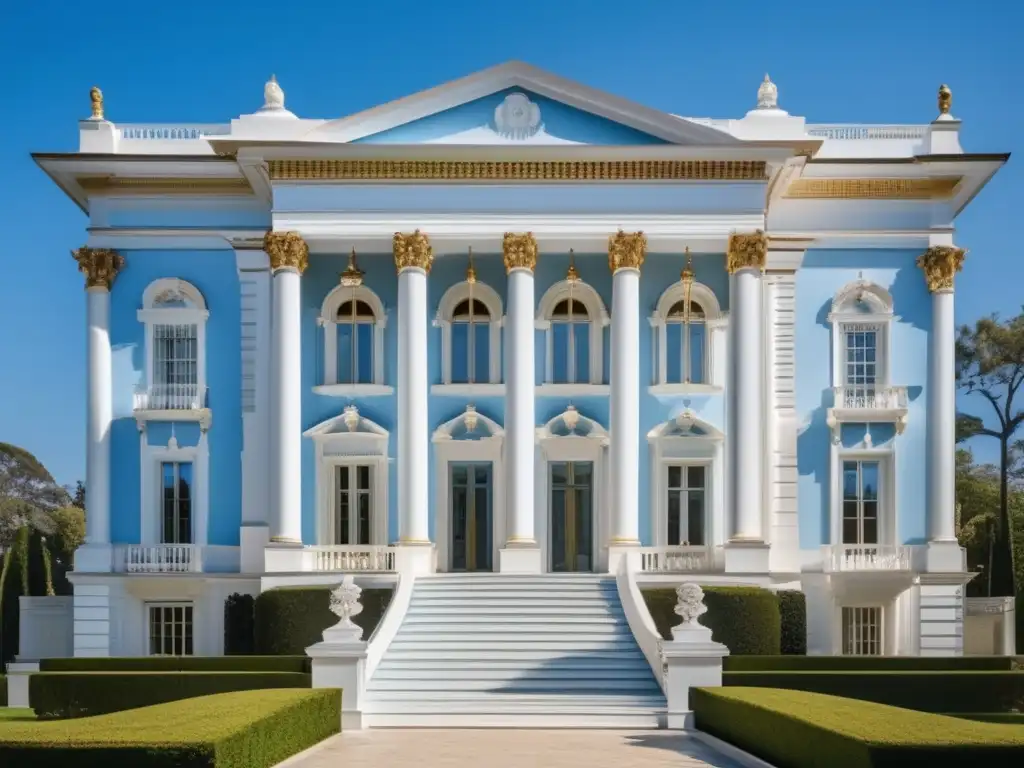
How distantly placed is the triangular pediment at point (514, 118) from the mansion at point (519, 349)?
7cm

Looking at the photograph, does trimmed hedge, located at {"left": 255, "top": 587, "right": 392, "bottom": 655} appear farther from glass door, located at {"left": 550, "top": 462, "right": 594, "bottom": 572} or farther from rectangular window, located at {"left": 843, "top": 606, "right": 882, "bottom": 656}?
rectangular window, located at {"left": 843, "top": 606, "right": 882, "bottom": 656}

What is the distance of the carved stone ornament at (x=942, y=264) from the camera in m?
39.1

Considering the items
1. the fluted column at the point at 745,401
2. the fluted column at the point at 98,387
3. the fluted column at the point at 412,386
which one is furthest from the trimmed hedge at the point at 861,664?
the fluted column at the point at 98,387

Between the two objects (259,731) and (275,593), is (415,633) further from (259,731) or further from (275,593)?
(259,731)

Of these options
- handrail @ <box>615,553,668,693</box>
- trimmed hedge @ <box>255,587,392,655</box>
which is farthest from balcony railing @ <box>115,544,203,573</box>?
handrail @ <box>615,553,668,693</box>

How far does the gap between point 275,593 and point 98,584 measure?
5.95 metres

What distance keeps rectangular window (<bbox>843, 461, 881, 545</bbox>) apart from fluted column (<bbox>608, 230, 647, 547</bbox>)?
595cm

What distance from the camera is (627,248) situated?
3684cm

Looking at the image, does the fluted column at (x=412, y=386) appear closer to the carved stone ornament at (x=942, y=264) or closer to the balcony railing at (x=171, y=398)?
the balcony railing at (x=171, y=398)

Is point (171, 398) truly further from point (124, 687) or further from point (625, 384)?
point (124, 687)

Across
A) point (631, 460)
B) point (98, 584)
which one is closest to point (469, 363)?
point (631, 460)

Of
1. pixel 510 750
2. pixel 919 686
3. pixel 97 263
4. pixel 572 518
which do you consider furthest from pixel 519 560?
pixel 510 750

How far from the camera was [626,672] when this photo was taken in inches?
1160

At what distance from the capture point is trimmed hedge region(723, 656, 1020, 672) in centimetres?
2989
